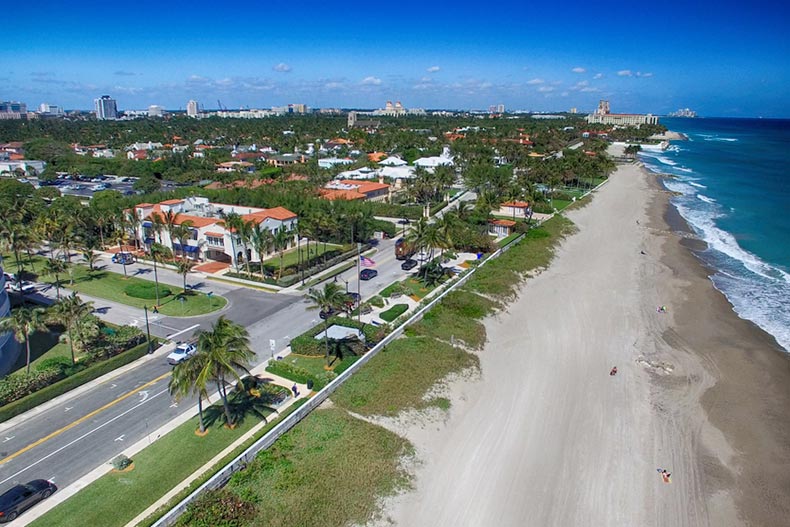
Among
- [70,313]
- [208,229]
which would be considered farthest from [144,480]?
[208,229]

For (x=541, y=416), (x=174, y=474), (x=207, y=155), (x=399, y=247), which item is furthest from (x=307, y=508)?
(x=207, y=155)

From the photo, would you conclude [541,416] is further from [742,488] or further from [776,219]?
[776,219]

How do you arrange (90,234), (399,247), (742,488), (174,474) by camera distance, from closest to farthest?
(174,474) → (742,488) → (399,247) → (90,234)

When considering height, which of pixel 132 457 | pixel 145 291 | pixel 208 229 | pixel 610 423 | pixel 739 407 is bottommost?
pixel 739 407

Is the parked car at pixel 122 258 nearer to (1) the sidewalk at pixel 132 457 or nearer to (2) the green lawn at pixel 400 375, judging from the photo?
Result: (1) the sidewalk at pixel 132 457

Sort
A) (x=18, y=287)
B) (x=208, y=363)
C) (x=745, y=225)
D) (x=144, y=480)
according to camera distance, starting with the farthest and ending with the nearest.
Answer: (x=745, y=225) < (x=18, y=287) < (x=208, y=363) < (x=144, y=480)

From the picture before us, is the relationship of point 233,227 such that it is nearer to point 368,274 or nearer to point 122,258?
point 122,258
